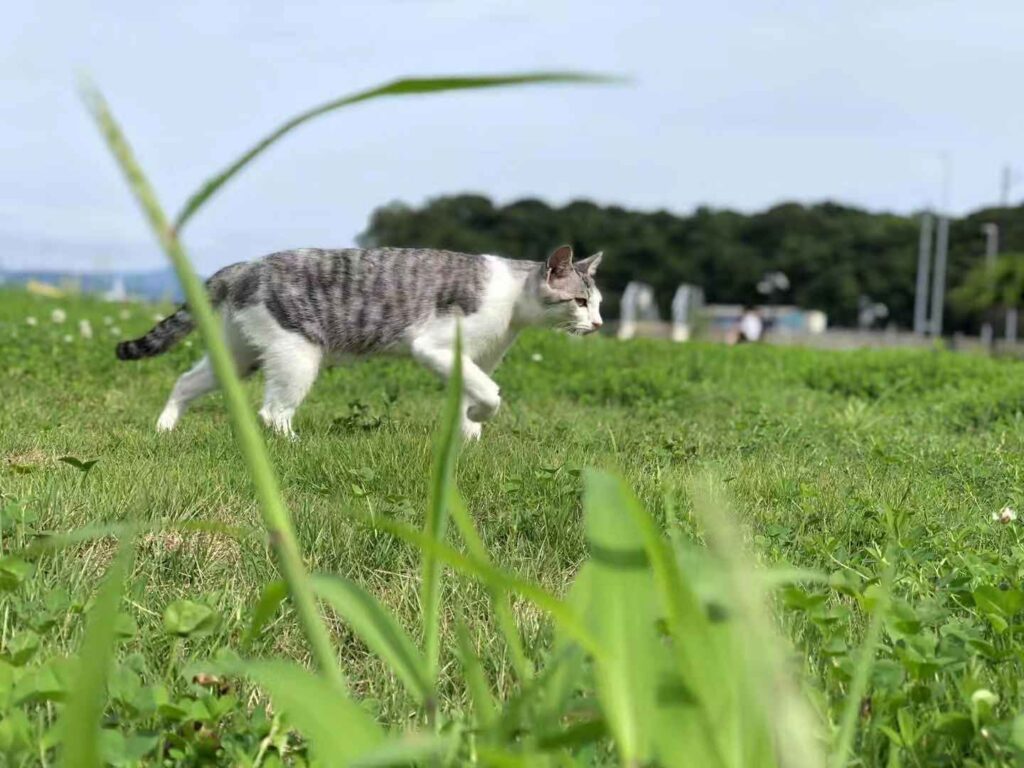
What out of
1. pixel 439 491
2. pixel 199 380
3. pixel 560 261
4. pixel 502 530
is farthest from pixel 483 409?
pixel 439 491

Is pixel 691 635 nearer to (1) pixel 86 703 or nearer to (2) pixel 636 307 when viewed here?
(1) pixel 86 703

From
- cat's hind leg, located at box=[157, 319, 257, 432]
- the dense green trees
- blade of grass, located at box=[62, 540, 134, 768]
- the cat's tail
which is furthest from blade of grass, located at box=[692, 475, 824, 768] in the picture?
the dense green trees

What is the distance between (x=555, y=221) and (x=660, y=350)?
65435 millimetres

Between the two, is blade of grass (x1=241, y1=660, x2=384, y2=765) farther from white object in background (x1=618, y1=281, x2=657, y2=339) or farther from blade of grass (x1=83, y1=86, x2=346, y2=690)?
white object in background (x1=618, y1=281, x2=657, y2=339)

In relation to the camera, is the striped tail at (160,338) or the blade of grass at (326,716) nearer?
the blade of grass at (326,716)

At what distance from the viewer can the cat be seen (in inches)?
197

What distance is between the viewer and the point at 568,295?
5.36 m

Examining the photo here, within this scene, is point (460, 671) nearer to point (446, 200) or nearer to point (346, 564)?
point (346, 564)

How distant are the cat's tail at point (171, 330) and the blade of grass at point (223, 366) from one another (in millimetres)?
4328

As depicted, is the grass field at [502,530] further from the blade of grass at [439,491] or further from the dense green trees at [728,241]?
the dense green trees at [728,241]

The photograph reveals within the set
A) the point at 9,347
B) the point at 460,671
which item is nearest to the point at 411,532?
the point at 460,671

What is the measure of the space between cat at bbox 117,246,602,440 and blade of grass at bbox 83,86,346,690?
3.76 m

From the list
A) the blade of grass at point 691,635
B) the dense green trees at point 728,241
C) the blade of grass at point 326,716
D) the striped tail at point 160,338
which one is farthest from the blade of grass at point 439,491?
the dense green trees at point 728,241

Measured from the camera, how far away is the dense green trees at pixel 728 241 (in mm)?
65812
